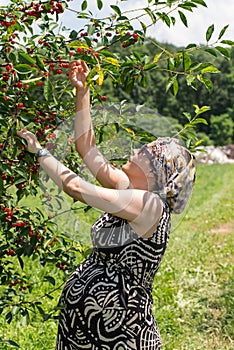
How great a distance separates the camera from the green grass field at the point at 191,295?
13.3 feet

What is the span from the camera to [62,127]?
2332 millimetres

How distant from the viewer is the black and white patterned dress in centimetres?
215

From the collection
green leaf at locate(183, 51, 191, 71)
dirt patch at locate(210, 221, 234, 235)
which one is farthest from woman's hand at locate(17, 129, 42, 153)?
dirt patch at locate(210, 221, 234, 235)

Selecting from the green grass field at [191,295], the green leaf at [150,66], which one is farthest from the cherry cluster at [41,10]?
the green grass field at [191,295]

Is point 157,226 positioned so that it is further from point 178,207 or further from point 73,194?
point 73,194

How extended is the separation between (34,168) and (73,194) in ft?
1.02

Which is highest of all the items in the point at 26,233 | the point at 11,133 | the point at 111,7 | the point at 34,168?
the point at 111,7

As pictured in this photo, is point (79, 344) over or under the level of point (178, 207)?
under

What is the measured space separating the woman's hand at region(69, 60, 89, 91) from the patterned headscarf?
31 centimetres

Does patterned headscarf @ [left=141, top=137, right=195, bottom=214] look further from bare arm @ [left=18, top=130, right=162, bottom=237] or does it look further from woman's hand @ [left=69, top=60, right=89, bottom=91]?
woman's hand @ [left=69, top=60, right=89, bottom=91]

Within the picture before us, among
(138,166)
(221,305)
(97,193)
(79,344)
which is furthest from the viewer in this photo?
(221,305)

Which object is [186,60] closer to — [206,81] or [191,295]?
[206,81]

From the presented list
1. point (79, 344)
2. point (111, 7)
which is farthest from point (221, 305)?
point (111, 7)

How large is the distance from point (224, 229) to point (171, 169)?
6822mm
